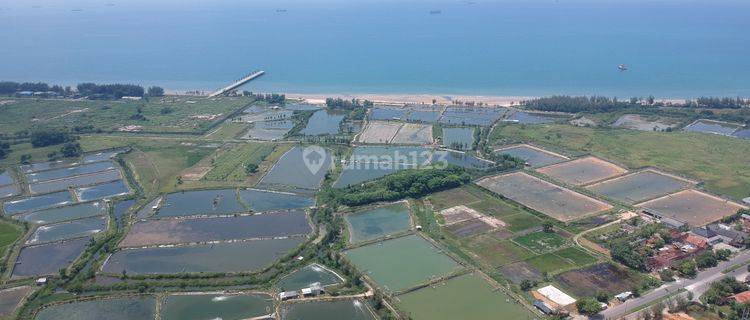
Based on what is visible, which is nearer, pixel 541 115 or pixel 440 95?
pixel 541 115

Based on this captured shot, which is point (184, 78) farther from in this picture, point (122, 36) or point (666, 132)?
point (666, 132)

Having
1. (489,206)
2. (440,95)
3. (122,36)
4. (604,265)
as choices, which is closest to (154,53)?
(122,36)

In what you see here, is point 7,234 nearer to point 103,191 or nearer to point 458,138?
point 103,191

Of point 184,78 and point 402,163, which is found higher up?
point 184,78

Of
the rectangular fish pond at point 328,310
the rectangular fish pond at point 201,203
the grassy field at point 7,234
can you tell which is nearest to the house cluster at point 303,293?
the rectangular fish pond at point 328,310

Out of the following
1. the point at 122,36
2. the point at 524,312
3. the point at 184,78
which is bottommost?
the point at 524,312

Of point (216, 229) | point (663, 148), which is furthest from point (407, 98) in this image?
point (216, 229)

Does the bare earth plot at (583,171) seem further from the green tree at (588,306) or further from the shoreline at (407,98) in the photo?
the shoreline at (407,98)
